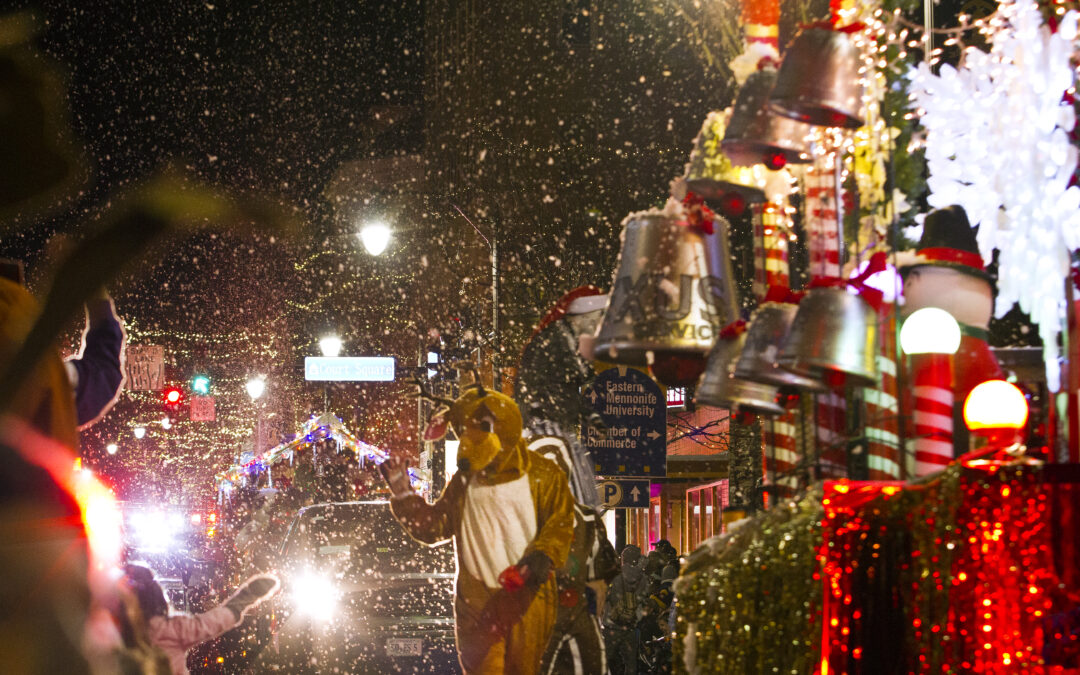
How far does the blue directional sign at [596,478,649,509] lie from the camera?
14.3 metres

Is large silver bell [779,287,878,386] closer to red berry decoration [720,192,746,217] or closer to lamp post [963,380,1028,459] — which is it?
lamp post [963,380,1028,459]

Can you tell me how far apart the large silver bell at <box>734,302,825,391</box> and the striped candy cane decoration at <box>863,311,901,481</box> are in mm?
355

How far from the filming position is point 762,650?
419cm

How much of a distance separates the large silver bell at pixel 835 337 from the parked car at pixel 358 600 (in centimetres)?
523

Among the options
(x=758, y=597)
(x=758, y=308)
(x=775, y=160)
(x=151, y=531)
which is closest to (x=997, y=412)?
(x=758, y=308)

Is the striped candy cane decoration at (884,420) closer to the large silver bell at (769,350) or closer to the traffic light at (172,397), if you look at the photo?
the large silver bell at (769,350)

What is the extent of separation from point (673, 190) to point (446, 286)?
26494 mm

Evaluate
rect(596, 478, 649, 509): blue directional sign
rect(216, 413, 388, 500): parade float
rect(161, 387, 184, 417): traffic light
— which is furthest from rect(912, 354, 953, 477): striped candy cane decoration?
rect(216, 413, 388, 500): parade float

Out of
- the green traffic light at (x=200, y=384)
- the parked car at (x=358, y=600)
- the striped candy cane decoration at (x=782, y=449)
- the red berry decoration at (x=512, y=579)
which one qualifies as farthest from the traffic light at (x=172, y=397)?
the striped candy cane decoration at (x=782, y=449)

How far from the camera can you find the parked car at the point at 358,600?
8.59 meters

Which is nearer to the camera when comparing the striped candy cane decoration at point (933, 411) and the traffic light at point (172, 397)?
the striped candy cane decoration at point (933, 411)

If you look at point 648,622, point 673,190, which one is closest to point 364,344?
point 648,622

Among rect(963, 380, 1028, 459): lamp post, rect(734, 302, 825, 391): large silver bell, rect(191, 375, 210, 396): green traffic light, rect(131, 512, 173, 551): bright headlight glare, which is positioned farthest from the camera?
rect(131, 512, 173, 551): bright headlight glare

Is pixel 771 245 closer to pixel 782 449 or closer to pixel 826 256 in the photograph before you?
pixel 826 256
